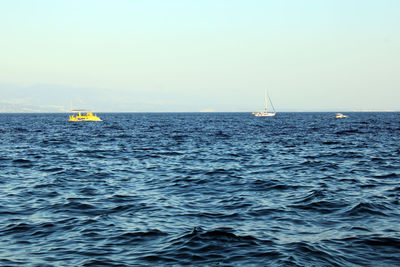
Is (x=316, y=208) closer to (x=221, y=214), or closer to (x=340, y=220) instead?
(x=340, y=220)

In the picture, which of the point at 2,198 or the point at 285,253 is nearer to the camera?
the point at 285,253

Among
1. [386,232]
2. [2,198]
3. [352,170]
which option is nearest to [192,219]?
[386,232]

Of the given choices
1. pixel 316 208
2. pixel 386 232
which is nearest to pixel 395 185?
pixel 316 208

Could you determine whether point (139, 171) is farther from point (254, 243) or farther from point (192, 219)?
point (254, 243)

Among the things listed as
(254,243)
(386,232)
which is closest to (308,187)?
(386,232)

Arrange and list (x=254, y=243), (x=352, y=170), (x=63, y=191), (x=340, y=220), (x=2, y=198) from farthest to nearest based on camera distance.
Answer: (x=352, y=170), (x=63, y=191), (x=2, y=198), (x=340, y=220), (x=254, y=243)

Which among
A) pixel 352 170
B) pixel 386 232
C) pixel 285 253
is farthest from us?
pixel 352 170

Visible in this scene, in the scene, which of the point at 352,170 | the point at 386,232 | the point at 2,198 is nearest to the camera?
the point at 386,232

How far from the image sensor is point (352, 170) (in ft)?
75.4

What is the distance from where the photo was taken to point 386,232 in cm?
1122

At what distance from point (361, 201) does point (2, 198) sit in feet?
45.0

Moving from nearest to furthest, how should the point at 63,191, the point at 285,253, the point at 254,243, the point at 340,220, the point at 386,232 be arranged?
the point at 285,253
the point at 254,243
the point at 386,232
the point at 340,220
the point at 63,191

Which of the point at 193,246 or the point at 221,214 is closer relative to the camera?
the point at 193,246

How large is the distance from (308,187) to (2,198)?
1274 cm
